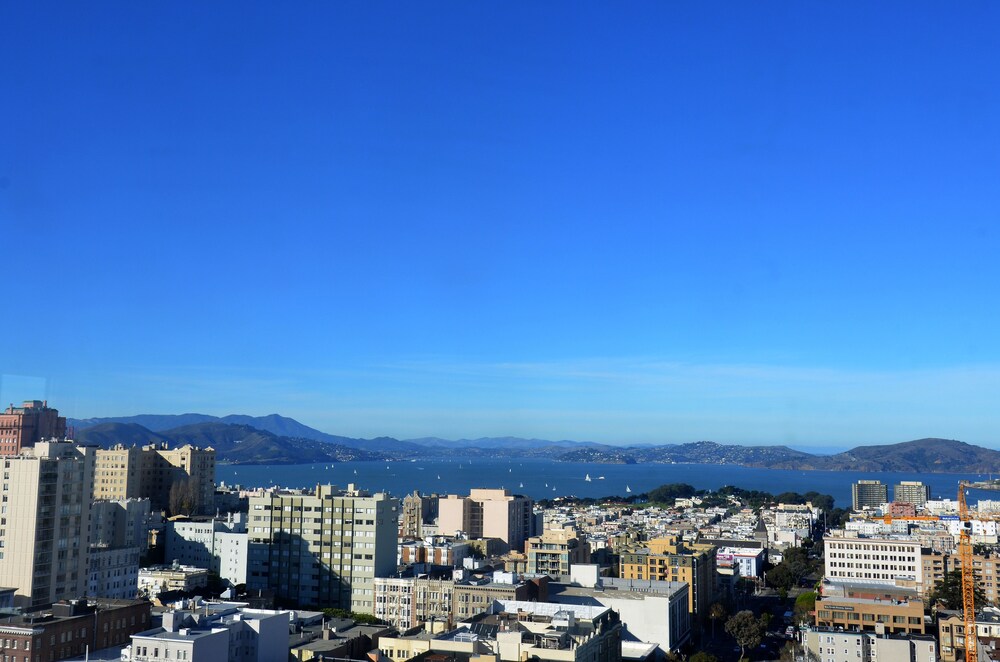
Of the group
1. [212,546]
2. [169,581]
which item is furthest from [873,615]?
[212,546]

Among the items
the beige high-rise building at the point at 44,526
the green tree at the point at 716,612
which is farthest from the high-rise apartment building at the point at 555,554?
the beige high-rise building at the point at 44,526

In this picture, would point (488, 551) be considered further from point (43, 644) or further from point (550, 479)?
point (550, 479)

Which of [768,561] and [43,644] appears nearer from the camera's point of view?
[43,644]

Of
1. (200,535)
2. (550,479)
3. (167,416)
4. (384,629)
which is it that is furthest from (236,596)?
(167,416)

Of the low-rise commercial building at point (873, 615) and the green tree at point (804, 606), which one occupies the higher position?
the low-rise commercial building at point (873, 615)

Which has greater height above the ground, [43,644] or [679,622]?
[43,644]

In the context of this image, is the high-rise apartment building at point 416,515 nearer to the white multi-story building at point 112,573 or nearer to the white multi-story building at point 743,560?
the white multi-story building at point 743,560
